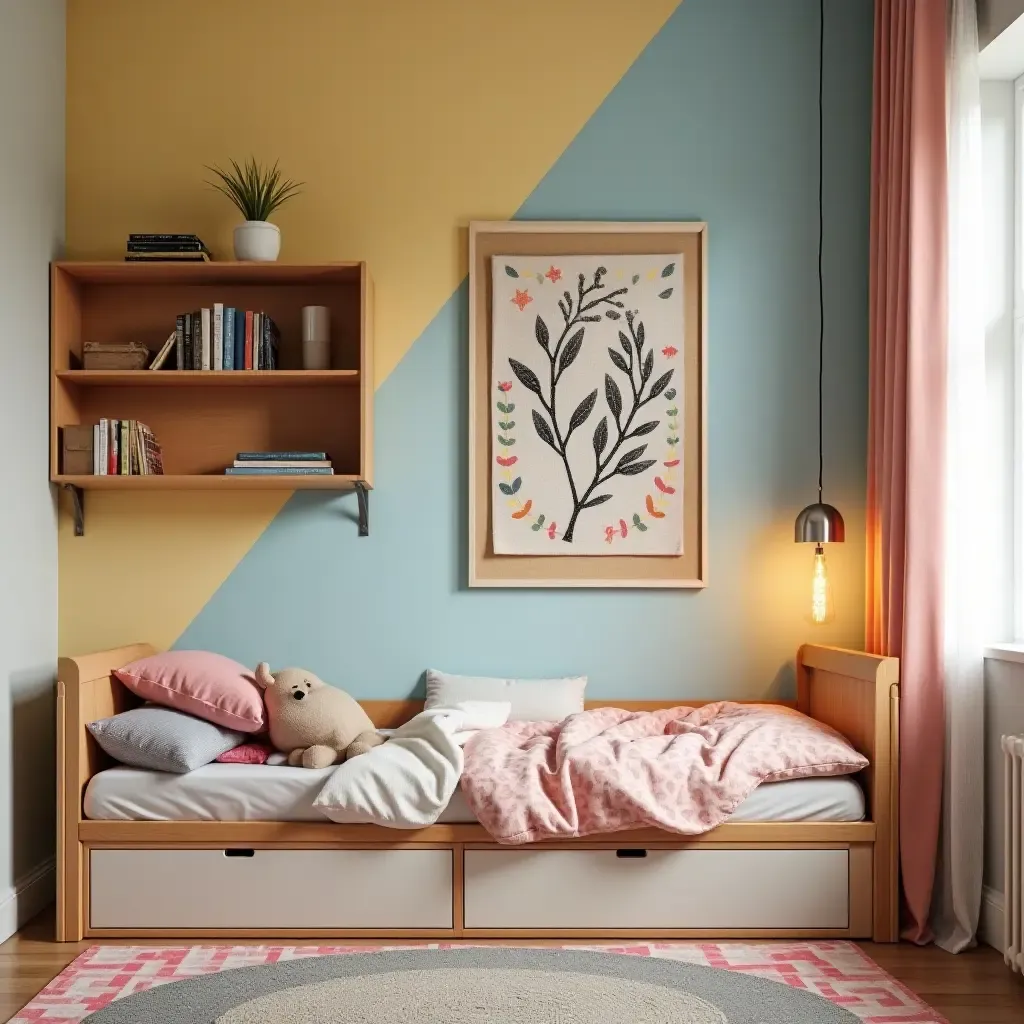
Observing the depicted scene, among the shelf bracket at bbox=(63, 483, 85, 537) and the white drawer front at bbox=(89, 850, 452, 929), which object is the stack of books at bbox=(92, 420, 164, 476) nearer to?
the shelf bracket at bbox=(63, 483, 85, 537)

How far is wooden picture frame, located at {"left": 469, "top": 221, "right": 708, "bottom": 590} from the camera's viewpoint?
3.50m

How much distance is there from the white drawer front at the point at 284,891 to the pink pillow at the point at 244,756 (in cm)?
24

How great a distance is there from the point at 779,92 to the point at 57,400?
2473 mm

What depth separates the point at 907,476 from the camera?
302 cm

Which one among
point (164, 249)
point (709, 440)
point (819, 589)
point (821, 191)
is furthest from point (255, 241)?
point (819, 589)

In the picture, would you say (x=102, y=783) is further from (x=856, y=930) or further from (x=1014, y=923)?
(x=1014, y=923)

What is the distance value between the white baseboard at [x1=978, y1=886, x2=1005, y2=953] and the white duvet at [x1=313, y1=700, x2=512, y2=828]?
1424 millimetres

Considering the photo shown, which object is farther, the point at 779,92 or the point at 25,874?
the point at 779,92

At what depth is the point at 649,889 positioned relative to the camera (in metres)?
2.85

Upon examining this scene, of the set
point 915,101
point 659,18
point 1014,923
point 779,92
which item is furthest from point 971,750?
point 659,18

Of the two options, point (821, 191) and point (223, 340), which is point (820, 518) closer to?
point (821, 191)

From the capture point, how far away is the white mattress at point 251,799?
2848 millimetres

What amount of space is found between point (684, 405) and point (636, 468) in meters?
0.26

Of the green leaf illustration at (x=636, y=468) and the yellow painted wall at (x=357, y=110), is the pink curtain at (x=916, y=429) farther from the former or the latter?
the yellow painted wall at (x=357, y=110)
